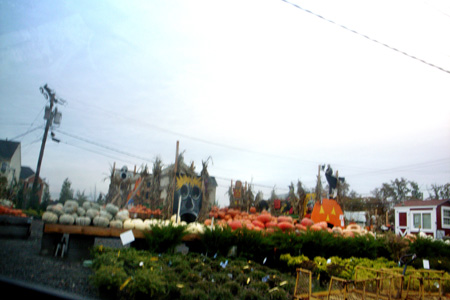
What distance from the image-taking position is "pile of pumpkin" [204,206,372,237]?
24.5 ft

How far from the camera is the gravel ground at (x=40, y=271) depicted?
2953mm

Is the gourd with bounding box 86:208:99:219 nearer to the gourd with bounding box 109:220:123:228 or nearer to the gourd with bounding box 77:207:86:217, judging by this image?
the gourd with bounding box 77:207:86:217

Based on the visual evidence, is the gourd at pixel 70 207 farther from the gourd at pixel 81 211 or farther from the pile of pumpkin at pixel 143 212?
the pile of pumpkin at pixel 143 212

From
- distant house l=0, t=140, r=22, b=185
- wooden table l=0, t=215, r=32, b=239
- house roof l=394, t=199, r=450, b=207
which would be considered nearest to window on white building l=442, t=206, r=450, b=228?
house roof l=394, t=199, r=450, b=207

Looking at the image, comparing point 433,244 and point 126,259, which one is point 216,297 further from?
point 433,244

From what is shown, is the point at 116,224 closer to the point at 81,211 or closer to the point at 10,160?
the point at 81,211

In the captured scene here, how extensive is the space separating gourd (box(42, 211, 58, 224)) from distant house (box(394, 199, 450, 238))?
1195cm

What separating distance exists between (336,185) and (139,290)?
9.40m

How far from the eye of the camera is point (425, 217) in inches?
647

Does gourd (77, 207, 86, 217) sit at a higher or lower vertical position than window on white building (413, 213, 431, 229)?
lower

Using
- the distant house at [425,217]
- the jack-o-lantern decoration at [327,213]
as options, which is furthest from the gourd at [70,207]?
the distant house at [425,217]

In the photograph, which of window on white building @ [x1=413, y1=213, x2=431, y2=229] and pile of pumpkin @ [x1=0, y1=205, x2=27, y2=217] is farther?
window on white building @ [x1=413, y1=213, x2=431, y2=229]

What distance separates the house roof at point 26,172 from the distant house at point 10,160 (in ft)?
0.13

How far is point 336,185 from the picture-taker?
38.0 ft
